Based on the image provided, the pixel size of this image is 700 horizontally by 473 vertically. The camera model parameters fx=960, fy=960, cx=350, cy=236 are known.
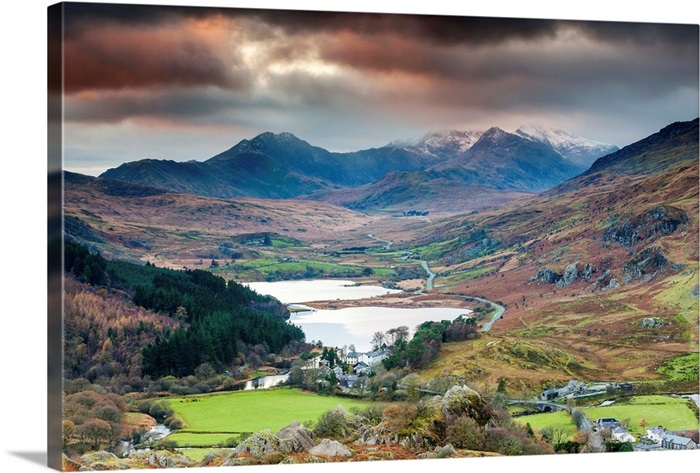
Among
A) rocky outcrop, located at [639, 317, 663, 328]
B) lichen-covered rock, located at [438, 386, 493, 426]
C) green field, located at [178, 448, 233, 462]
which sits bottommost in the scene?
green field, located at [178, 448, 233, 462]

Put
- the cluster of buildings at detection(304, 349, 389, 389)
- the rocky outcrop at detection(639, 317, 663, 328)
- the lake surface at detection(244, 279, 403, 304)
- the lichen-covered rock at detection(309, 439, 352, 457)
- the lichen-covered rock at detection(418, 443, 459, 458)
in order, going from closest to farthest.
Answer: the lichen-covered rock at detection(309, 439, 352, 457)
the lichen-covered rock at detection(418, 443, 459, 458)
the cluster of buildings at detection(304, 349, 389, 389)
the lake surface at detection(244, 279, 403, 304)
the rocky outcrop at detection(639, 317, 663, 328)

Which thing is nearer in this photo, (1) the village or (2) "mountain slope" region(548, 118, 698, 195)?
(1) the village

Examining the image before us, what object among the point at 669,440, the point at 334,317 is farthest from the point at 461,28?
the point at 669,440

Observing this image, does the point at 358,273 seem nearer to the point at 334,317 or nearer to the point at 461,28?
the point at 334,317

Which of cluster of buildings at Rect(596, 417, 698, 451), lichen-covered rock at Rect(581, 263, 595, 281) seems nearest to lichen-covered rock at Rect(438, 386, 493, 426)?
cluster of buildings at Rect(596, 417, 698, 451)

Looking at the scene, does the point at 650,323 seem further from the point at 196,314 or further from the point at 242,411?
the point at 196,314

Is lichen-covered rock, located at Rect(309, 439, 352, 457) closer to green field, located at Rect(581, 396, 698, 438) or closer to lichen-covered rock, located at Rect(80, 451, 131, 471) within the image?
lichen-covered rock, located at Rect(80, 451, 131, 471)
